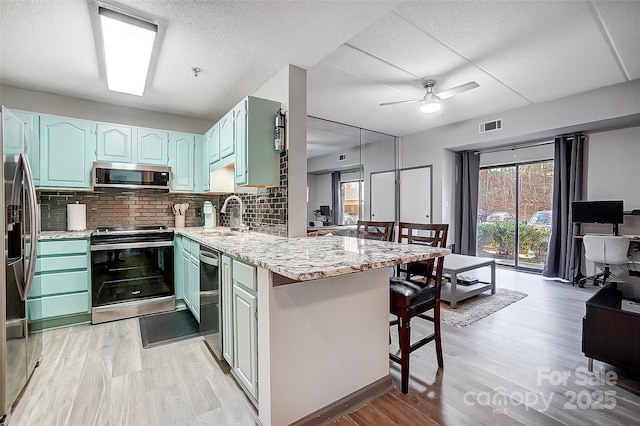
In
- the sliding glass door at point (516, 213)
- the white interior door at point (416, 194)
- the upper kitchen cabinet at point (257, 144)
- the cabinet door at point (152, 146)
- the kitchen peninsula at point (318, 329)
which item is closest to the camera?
the kitchen peninsula at point (318, 329)

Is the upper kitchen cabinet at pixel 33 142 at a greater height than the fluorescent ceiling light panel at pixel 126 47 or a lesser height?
lesser

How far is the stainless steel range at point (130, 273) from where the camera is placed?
2975mm

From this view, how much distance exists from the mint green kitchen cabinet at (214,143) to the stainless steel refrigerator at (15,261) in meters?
1.54

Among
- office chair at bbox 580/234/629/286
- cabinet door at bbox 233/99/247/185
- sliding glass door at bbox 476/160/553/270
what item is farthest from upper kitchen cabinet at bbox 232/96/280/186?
sliding glass door at bbox 476/160/553/270

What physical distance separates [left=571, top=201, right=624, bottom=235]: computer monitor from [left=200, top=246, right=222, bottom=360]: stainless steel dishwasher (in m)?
5.04

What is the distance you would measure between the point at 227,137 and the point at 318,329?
86.7 inches

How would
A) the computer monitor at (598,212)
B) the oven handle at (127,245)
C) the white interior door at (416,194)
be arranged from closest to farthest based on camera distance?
the oven handle at (127,245), the computer monitor at (598,212), the white interior door at (416,194)

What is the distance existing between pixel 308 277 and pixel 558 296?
4226mm

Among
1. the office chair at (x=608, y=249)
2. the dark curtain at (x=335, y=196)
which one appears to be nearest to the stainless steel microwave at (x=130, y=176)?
the dark curtain at (x=335, y=196)

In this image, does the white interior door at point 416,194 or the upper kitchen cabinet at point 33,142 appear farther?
the white interior door at point 416,194

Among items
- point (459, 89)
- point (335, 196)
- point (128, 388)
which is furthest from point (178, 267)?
point (335, 196)

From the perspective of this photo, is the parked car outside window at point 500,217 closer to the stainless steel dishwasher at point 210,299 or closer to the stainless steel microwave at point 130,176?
the stainless steel dishwasher at point 210,299

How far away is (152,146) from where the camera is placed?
11.8 ft

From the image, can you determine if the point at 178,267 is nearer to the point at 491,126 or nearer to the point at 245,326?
the point at 245,326
